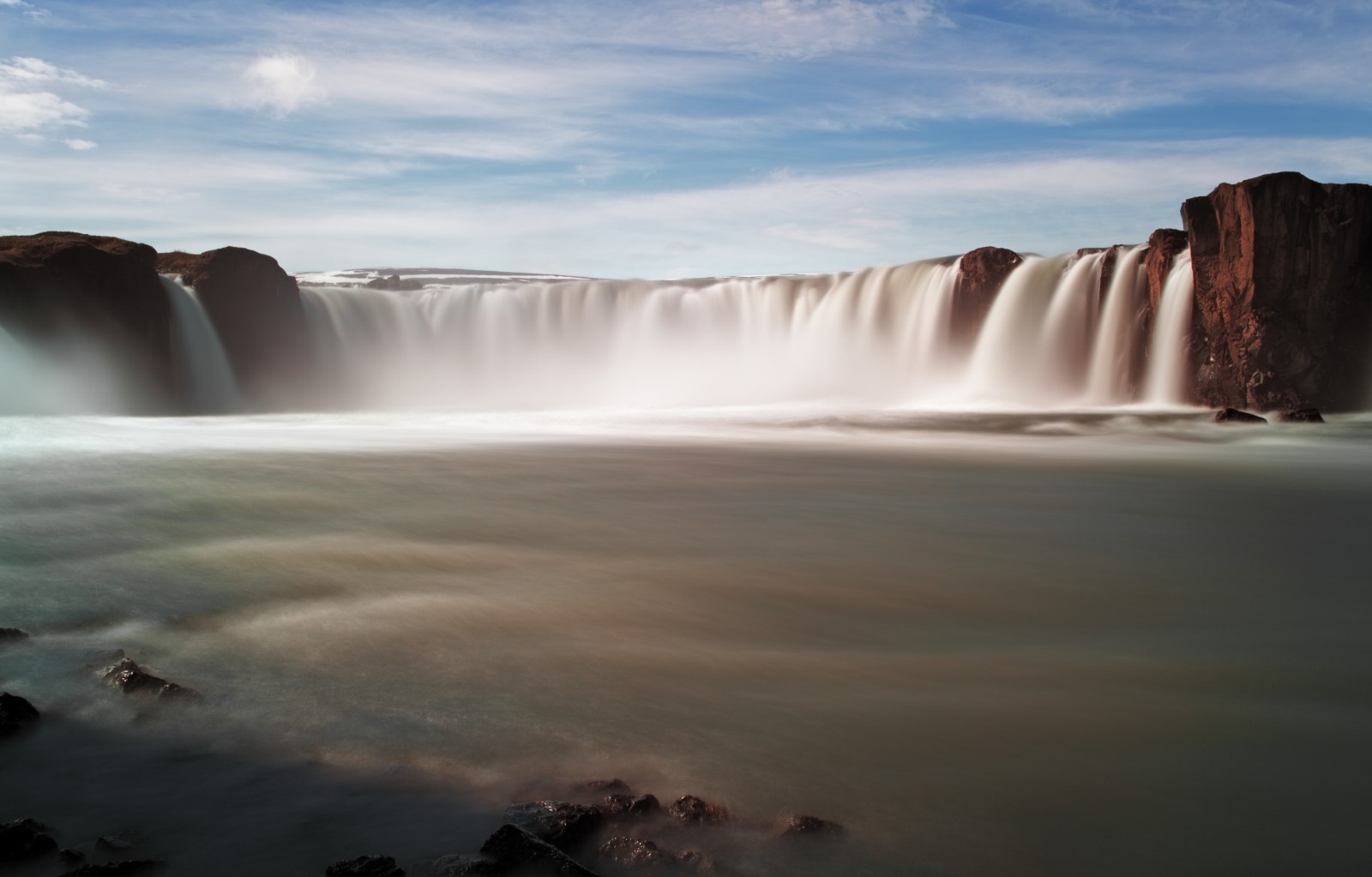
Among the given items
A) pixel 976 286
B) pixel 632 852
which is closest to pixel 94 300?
pixel 976 286

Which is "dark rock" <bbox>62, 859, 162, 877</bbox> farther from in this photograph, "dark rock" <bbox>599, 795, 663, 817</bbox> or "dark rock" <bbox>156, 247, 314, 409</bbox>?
"dark rock" <bbox>156, 247, 314, 409</bbox>

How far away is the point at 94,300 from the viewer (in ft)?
91.5

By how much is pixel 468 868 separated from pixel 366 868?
0.25 metres

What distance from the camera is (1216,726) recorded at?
131 inches

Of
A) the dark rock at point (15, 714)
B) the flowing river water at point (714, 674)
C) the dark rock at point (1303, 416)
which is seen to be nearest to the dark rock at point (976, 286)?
the dark rock at point (1303, 416)

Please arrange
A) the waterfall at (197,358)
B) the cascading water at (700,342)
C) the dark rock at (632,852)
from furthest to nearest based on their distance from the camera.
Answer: the waterfall at (197,358) → the cascading water at (700,342) → the dark rock at (632,852)

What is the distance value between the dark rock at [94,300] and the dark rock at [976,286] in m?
25.9

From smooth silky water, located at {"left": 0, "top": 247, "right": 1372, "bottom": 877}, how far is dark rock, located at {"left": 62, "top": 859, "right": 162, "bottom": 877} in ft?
0.24

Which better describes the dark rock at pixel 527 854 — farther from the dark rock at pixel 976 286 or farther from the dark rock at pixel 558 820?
the dark rock at pixel 976 286

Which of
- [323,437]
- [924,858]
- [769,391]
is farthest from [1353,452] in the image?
[769,391]

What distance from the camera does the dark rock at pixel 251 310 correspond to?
33.1 metres

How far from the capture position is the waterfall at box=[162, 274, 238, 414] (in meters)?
31.0

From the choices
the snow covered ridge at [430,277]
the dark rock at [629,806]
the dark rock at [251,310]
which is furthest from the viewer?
the snow covered ridge at [430,277]

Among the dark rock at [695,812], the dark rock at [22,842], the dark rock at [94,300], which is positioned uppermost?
the dark rock at [94,300]
